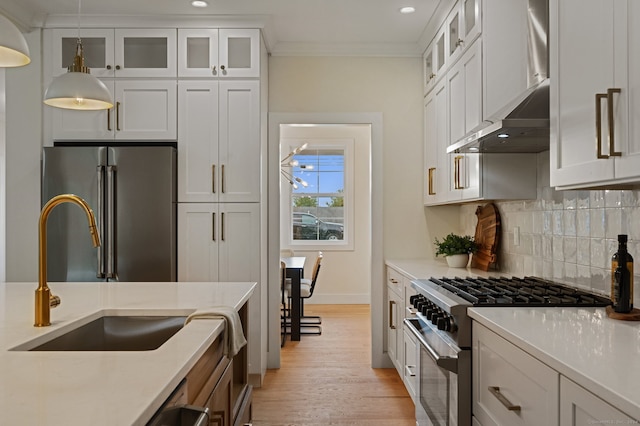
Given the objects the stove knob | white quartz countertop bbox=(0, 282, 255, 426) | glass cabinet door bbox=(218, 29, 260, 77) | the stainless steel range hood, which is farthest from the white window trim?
white quartz countertop bbox=(0, 282, 255, 426)

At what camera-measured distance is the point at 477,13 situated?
273 centimetres

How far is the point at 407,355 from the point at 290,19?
258cm

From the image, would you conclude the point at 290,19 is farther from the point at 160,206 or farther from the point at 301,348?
the point at 301,348

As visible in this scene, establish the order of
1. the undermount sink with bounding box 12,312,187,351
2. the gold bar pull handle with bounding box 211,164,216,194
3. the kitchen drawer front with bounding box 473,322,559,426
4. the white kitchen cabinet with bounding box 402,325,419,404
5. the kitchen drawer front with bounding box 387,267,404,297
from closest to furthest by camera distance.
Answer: the kitchen drawer front with bounding box 473,322,559,426 → the undermount sink with bounding box 12,312,187,351 → the white kitchen cabinet with bounding box 402,325,419,404 → the kitchen drawer front with bounding box 387,267,404,297 → the gold bar pull handle with bounding box 211,164,216,194

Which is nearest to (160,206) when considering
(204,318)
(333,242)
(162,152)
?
(162,152)

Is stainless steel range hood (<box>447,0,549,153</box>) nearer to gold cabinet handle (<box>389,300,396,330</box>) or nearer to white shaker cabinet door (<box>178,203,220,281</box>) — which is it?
gold cabinet handle (<box>389,300,396,330</box>)

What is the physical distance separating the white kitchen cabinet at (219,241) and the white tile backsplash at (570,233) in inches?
70.7

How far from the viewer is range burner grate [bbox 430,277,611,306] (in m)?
1.94

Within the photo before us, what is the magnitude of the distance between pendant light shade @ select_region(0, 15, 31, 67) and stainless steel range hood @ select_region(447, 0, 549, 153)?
181cm

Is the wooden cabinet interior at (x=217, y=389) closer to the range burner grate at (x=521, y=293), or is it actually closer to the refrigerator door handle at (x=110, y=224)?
the range burner grate at (x=521, y=293)

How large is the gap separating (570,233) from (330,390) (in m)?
2.08

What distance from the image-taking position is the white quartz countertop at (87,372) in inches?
34.0

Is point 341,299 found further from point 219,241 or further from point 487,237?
point 487,237

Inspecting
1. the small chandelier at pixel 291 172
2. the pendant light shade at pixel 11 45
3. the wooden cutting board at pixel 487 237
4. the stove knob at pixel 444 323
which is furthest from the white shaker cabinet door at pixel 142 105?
the small chandelier at pixel 291 172
